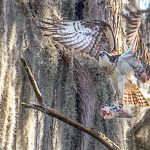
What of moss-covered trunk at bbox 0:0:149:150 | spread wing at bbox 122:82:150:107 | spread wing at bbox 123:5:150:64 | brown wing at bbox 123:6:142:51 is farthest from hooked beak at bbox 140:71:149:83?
brown wing at bbox 123:6:142:51

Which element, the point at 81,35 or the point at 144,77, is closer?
the point at 144,77

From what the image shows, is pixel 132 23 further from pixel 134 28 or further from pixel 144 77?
pixel 144 77

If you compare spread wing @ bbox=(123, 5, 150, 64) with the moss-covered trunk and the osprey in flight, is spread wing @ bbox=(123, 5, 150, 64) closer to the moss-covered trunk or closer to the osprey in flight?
the osprey in flight

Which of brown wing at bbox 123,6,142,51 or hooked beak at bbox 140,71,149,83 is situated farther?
brown wing at bbox 123,6,142,51

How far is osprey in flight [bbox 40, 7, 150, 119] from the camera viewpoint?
405 cm

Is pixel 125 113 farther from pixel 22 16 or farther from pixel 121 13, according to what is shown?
pixel 121 13

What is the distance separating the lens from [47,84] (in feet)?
14.9

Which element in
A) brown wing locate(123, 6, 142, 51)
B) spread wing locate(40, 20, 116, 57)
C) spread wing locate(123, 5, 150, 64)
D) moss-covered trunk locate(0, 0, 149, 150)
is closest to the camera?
moss-covered trunk locate(0, 0, 149, 150)

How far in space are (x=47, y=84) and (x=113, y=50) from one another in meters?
0.65

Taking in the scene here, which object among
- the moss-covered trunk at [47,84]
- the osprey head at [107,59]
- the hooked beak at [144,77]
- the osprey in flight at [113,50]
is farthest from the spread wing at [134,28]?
the osprey head at [107,59]

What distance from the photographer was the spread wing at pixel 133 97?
405 centimetres

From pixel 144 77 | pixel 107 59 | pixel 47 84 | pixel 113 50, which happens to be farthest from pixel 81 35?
pixel 144 77

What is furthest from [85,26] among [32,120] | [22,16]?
[32,120]

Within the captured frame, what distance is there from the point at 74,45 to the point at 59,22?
0.22 m
